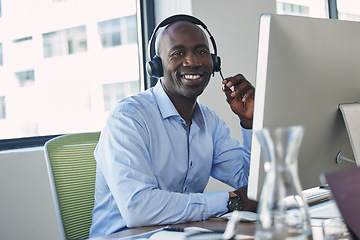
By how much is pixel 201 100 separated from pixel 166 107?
113 cm

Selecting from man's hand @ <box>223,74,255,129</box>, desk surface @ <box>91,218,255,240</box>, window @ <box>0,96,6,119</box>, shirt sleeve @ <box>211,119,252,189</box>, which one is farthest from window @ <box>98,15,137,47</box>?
desk surface @ <box>91,218,255,240</box>

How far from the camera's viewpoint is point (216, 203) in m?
1.34

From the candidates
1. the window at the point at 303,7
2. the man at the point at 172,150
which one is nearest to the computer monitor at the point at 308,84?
the man at the point at 172,150

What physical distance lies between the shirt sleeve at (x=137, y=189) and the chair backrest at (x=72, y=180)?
8 centimetres

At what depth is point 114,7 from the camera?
286cm

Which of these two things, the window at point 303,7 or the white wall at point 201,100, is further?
the window at point 303,7

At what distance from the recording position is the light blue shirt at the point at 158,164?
131 cm

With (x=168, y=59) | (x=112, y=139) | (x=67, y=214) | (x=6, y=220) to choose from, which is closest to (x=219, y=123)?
(x=168, y=59)

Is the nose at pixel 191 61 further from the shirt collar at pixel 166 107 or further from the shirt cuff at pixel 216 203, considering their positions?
the shirt cuff at pixel 216 203

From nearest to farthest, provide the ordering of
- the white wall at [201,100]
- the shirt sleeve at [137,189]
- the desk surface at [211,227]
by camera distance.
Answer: the desk surface at [211,227]
the shirt sleeve at [137,189]
the white wall at [201,100]

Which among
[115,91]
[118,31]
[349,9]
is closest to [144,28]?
[118,31]

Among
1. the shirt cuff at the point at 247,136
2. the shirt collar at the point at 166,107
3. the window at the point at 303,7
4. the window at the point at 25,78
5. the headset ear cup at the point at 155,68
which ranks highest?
the window at the point at 303,7

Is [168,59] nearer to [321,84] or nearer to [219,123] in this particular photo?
[219,123]

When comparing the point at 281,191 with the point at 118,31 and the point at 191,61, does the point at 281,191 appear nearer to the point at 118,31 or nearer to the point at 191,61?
the point at 191,61
